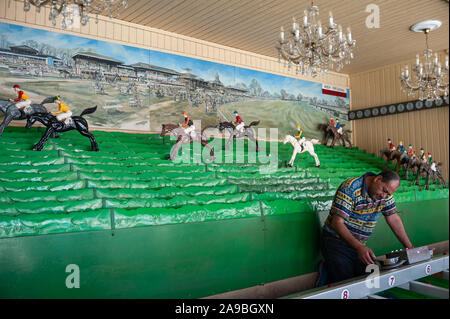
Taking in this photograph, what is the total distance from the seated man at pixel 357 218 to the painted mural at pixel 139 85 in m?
6.43

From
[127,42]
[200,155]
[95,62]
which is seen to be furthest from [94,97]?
[200,155]

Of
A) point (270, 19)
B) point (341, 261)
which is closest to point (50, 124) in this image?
point (341, 261)

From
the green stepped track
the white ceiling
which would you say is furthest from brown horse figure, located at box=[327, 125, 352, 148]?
the green stepped track

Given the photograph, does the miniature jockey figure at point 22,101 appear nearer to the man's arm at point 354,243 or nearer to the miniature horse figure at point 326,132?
the man's arm at point 354,243

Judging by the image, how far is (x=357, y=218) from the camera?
10.1 feet

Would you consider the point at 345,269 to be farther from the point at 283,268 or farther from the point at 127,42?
the point at 127,42

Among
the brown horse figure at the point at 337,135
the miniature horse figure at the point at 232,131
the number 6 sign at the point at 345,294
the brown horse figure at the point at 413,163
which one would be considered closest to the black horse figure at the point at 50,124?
the miniature horse figure at the point at 232,131

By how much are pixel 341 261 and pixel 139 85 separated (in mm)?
6934

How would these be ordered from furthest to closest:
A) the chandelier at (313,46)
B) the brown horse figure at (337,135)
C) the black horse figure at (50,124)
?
the brown horse figure at (337,135), the black horse figure at (50,124), the chandelier at (313,46)

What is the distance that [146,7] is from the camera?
7.74 m

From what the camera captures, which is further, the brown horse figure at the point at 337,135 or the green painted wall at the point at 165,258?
the brown horse figure at the point at 337,135

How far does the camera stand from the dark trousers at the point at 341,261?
312 centimetres

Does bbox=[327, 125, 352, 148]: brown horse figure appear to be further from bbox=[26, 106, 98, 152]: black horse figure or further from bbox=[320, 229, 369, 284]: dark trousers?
bbox=[320, 229, 369, 284]: dark trousers

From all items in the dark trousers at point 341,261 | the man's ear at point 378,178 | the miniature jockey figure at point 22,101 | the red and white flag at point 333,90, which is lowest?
the dark trousers at point 341,261
